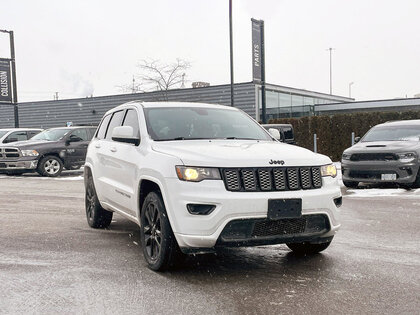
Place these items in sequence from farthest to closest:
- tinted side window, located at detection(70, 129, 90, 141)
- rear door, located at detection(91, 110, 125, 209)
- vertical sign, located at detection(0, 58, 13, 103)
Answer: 1. vertical sign, located at detection(0, 58, 13, 103)
2. tinted side window, located at detection(70, 129, 90, 141)
3. rear door, located at detection(91, 110, 125, 209)

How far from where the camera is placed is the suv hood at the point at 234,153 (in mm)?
4461

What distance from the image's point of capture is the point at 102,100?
129ft

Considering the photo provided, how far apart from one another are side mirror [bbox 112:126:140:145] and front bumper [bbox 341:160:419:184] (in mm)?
7426

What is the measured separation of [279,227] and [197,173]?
883 mm

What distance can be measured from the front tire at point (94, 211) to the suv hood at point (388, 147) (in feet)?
21.9

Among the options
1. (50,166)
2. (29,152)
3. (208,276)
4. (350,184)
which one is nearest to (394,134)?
(350,184)

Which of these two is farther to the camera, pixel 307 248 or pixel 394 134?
pixel 394 134

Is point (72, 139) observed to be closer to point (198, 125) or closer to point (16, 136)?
point (16, 136)

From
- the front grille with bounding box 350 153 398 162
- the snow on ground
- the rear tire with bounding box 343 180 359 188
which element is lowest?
the snow on ground

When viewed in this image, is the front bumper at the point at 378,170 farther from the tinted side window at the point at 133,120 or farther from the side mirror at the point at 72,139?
the side mirror at the point at 72,139

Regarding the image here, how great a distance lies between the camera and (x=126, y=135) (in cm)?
537

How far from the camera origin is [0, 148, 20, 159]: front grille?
1666cm

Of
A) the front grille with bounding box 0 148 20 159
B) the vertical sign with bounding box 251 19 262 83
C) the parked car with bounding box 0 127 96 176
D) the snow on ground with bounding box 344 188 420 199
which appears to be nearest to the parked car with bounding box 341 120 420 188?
the snow on ground with bounding box 344 188 420 199

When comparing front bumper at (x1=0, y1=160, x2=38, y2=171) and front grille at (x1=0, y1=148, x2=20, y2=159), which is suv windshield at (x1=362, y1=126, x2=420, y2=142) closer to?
front bumper at (x1=0, y1=160, x2=38, y2=171)
